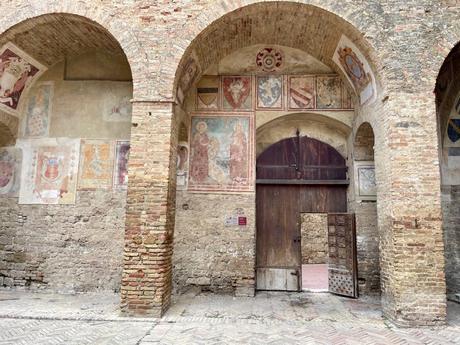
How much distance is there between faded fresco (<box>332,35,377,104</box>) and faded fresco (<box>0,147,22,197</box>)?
23.9ft

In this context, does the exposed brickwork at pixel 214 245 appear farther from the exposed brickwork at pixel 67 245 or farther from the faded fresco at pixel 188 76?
the faded fresco at pixel 188 76

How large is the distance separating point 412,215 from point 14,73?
8137 millimetres

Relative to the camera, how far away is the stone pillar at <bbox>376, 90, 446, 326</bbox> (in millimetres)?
5430

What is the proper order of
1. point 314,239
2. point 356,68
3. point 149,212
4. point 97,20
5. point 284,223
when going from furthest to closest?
point 314,239 < point 284,223 < point 356,68 < point 97,20 < point 149,212

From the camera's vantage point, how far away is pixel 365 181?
7.71m

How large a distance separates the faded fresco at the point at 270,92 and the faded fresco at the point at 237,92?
0.23 metres

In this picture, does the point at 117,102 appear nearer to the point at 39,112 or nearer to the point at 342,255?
the point at 39,112

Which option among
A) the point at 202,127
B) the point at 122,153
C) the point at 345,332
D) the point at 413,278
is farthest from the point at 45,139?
the point at 413,278

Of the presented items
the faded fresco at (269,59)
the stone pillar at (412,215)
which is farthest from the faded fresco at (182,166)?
the stone pillar at (412,215)

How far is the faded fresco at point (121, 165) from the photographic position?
25.4ft

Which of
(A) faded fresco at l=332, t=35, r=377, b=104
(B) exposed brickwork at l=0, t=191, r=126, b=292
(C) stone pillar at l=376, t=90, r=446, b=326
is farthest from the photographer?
(B) exposed brickwork at l=0, t=191, r=126, b=292

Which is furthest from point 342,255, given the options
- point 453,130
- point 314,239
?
point 314,239

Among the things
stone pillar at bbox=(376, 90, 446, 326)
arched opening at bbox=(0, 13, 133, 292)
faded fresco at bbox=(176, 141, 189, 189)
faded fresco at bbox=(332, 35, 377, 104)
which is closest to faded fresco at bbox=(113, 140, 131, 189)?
arched opening at bbox=(0, 13, 133, 292)

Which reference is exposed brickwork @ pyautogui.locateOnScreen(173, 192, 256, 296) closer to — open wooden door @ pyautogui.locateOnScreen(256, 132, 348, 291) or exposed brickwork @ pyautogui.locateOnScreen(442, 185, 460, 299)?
open wooden door @ pyautogui.locateOnScreen(256, 132, 348, 291)
